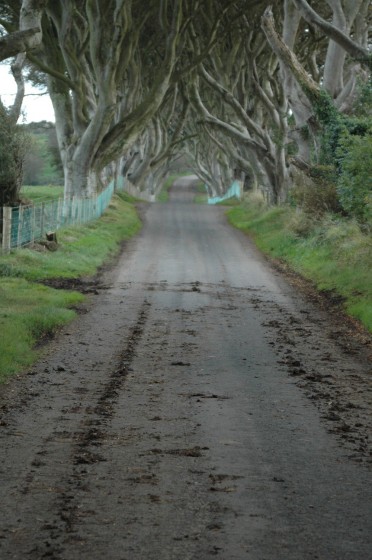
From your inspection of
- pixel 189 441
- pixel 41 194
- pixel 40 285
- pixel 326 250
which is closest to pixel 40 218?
pixel 40 285

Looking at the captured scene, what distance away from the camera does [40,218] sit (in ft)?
87.5

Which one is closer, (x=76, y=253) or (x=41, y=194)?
(x=76, y=253)

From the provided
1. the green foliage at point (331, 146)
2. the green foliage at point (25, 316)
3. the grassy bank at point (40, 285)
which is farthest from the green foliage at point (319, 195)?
the green foliage at point (25, 316)

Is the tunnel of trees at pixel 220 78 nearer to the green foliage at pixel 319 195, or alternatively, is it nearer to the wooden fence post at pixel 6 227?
the green foliage at pixel 319 195

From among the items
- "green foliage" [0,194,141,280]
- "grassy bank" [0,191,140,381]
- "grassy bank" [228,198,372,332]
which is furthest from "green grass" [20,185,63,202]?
"grassy bank" [228,198,372,332]

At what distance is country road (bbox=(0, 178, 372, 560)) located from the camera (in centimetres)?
602

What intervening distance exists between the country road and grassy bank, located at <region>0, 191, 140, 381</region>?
0.39 m

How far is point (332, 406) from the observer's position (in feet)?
33.3

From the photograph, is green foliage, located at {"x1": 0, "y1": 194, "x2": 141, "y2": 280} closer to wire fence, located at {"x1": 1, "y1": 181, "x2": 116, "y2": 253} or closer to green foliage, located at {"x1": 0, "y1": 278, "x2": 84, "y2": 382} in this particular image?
wire fence, located at {"x1": 1, "y1": 181, "x2": 116, "y2": 253}

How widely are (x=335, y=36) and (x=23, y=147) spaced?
31.8 feet

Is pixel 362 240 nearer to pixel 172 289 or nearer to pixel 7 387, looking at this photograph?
pixel 172 289

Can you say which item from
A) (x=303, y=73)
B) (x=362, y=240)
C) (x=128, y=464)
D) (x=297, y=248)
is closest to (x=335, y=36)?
(x=303, y=73)

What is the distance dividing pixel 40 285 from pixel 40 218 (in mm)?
7553

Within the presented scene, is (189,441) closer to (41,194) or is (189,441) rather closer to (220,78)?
(220,78)
